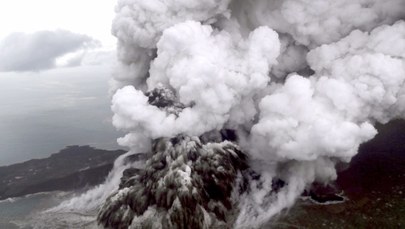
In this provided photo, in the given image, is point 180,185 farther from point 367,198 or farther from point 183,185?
point 367,198

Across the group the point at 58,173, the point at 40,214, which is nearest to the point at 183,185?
the point at 40,214

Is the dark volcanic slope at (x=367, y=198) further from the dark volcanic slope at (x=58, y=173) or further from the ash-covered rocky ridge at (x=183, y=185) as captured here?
the dark volcanic slope at (x=58, y=173)

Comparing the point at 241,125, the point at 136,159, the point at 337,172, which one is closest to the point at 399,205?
the point at 337,172

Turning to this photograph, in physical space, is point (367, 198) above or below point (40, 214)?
above

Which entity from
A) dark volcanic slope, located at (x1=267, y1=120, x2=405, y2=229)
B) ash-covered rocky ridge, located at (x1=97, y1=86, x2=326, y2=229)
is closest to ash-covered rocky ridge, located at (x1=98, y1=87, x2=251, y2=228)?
ash-covered rocky ridge, located at (x1=97, y1=86, x2=326, y2=229)

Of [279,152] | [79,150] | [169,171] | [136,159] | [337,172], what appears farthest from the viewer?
[79,150]

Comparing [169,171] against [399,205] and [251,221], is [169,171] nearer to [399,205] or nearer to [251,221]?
[251,221]

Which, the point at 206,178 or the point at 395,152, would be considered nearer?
the point at 206,178
